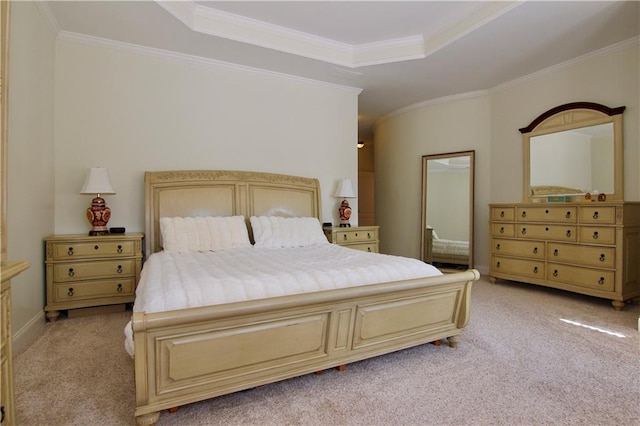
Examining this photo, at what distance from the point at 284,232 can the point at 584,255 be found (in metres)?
3.19

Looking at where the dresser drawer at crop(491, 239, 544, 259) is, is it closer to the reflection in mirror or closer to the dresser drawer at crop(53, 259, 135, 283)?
the reflection in mirror

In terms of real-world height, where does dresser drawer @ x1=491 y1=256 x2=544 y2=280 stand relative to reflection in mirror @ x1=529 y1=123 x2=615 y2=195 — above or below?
below

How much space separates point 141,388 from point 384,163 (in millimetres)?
5775

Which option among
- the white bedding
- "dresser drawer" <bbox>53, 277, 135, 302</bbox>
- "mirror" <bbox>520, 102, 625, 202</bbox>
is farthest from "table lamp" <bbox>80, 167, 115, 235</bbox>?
"mirror" <bbox>520, 102, 625, 202</bbox>

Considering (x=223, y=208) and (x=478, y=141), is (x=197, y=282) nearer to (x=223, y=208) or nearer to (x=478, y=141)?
(x=223, y=208)

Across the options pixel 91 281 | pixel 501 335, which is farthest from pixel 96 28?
pixel 501 335

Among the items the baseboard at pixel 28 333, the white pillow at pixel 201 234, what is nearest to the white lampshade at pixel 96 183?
the white pillow at pixel 201 234

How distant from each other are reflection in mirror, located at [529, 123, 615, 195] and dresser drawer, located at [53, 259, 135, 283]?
497 cm

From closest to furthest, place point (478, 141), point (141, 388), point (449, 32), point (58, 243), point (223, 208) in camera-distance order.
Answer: point (141, 388), point (58, 243), point (449, 32), point (223, 208), point (478, 141)

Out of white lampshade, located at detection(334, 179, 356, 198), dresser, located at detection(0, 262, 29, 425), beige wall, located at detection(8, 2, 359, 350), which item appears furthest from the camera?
white lampshade, located at detection(334, 179, 356, 198)

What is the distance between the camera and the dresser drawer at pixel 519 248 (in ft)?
12.8

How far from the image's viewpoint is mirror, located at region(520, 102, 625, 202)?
11.9 feet

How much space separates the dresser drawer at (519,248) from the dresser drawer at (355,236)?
5.30ft

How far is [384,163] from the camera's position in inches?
258
